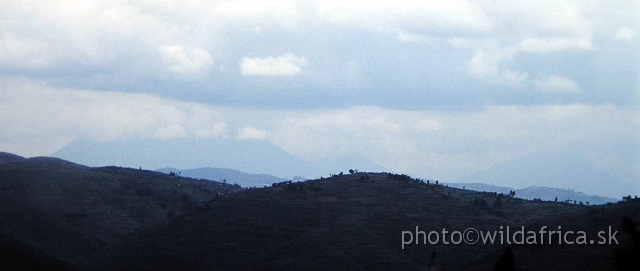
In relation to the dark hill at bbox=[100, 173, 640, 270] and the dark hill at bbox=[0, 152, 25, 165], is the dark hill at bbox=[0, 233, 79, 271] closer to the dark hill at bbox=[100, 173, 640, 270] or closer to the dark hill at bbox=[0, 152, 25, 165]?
the dark hill at bbox=[100, 173, 640, 270]

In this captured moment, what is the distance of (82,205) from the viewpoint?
85.4m

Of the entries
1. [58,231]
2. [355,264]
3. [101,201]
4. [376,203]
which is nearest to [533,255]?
[355,264]

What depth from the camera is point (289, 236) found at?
6606 centimetres

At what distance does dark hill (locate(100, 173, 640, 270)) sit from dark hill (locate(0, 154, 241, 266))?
322 inches

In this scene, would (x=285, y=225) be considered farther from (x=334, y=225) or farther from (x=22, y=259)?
(x=22, y=259)

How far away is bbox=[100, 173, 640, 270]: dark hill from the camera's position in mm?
59656

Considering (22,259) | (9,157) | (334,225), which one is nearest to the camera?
(22,259)

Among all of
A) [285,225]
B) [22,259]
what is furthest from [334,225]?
[22,259]

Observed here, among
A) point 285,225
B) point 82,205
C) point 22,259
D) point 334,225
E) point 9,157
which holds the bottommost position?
point 22,259

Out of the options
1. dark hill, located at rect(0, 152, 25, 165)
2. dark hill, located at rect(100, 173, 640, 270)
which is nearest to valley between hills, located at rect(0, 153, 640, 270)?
dark hill, located at rect(100, 173, 640, 270)

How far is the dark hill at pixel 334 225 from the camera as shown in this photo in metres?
59.7

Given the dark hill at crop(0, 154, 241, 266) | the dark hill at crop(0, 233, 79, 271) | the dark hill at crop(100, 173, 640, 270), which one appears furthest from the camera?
the dark hill at crop(0, 154, 241, 266)

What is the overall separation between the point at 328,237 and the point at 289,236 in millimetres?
3700

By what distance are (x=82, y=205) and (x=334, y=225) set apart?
31747mm
